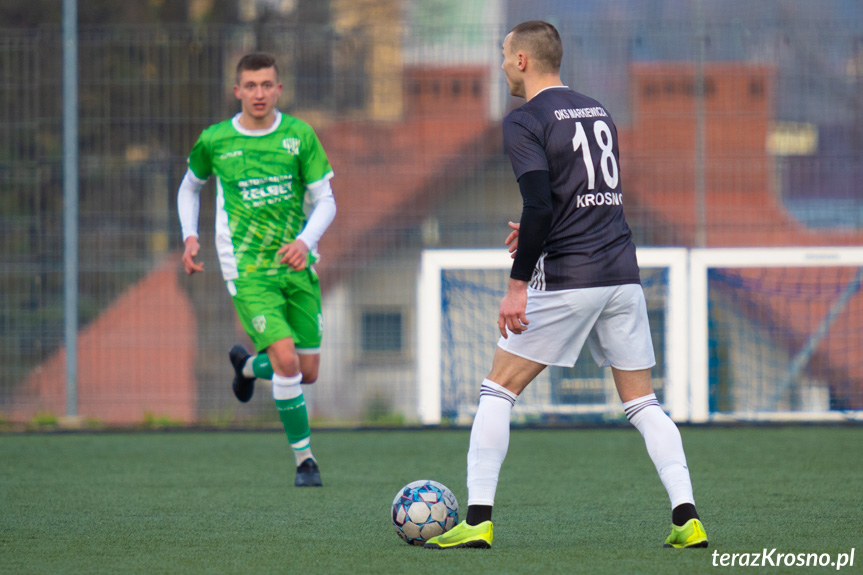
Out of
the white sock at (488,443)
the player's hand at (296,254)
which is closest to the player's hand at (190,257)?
the player's hand at (296,254)

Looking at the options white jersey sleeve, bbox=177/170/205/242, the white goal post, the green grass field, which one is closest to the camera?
the green grass field

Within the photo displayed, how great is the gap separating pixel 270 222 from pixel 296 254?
30 centimetres

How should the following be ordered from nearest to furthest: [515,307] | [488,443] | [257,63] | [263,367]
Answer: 1. [515,307]
2. [488,443]
3. [257,63]
4. [263,367]

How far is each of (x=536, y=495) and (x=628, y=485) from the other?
0.61 metres

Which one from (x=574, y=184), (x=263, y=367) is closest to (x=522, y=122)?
(x=574, y=184)

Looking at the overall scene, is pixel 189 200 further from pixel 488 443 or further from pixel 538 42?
pixel 488 443

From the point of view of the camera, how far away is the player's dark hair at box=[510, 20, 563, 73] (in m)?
3.92

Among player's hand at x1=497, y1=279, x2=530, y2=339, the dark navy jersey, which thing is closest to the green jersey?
the dark navy jersey

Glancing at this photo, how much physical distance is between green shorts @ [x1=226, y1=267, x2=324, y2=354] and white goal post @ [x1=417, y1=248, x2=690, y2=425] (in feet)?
10.9

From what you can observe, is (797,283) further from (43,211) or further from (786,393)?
(43,211)

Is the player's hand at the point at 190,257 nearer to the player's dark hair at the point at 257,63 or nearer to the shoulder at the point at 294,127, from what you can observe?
the shoulder at the point at 294,127

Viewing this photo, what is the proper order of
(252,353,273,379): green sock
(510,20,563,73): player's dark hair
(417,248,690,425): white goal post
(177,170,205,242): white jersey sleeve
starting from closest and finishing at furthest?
(510,20,563,73): player's dark hair → (177,170,205,242): white jersey sleeve → (252,353,273,379): green sock → (417,248,690,425): white goal post

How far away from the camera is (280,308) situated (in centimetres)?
579

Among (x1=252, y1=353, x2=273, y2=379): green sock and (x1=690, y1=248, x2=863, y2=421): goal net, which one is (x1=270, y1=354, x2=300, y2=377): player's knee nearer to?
(x1=252, y1=353, x2=273, y2=379): green sock
